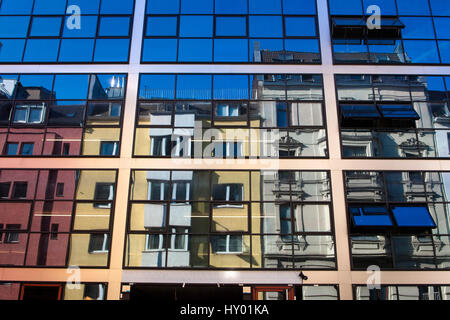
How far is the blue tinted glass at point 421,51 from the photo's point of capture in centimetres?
1550

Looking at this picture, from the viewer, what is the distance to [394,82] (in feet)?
50.1

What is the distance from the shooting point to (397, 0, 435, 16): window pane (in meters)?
16.0

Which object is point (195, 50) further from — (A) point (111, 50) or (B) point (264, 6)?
(B) point (264, 6)

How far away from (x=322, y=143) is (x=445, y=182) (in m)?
5.26

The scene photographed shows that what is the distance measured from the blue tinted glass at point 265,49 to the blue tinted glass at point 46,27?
9202 millimetres

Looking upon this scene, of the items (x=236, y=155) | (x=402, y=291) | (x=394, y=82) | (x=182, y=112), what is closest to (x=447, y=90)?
(x=394, y=82)

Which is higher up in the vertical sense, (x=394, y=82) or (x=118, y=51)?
(x=118, y=51)

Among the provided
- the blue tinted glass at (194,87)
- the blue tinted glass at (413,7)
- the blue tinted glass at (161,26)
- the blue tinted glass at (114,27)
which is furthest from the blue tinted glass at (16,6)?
the blue tinted glass at (413,7)

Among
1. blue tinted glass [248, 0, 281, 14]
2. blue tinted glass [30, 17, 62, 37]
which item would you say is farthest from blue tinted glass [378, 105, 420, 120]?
blue tinted glass [30, 17, 62, 37]

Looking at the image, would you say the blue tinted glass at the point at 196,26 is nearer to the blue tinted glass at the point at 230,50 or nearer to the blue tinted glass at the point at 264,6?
the blue tinted glass at the point at 230,50

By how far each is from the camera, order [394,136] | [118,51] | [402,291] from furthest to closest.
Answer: [118,51] < [394,136] < [402,291]

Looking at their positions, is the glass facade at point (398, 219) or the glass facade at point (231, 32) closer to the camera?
the glass facade at point (398, 219)

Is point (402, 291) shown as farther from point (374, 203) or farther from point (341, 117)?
point (341, 117)

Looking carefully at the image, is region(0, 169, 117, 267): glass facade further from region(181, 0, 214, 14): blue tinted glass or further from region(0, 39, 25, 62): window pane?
region(181, 0, 214, 14): blue tinted glass
